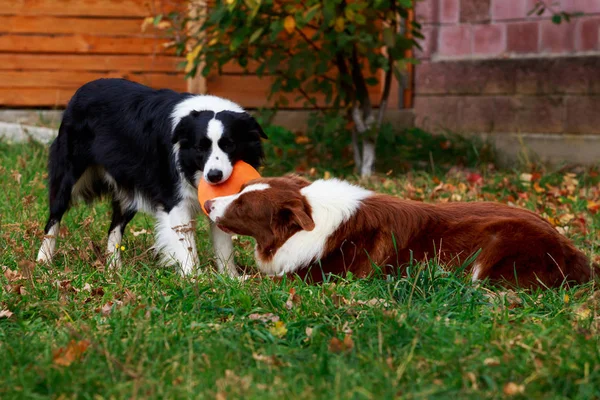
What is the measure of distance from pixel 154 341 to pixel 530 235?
2.10 m

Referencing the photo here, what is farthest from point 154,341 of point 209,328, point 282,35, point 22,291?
point 282,35

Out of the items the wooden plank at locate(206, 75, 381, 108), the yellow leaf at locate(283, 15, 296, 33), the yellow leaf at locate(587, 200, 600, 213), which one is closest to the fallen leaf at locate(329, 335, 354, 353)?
the yellow leaf at locate(587, 200, 600, 213)

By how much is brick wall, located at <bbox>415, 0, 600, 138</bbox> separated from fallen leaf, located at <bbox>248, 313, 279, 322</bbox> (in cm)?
602

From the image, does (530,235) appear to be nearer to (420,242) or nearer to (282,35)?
(420,242)

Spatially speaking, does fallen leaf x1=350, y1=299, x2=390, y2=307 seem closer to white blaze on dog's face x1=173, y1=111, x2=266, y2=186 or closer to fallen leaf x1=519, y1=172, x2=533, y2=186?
white blaze on dog's face x1=173, y1=111, x2=266, y2=186

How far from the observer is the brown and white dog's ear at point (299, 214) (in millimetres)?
4004

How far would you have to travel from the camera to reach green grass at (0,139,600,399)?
2.71m

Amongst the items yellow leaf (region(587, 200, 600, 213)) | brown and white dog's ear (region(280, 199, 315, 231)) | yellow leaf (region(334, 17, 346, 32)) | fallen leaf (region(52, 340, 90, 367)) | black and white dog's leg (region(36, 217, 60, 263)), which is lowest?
yellow leaf (region(587, 200, 600, 213))

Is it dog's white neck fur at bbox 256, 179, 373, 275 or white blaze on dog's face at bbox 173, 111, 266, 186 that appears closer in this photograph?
dog's white neck fur at bbox 256, 179, 373, 275

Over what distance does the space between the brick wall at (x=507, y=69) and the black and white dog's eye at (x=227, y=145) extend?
4813 mm

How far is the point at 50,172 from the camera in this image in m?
5.43

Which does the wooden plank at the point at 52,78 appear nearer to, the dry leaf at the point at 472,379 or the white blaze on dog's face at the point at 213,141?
the white blaze on dog's face at the point at 213,141

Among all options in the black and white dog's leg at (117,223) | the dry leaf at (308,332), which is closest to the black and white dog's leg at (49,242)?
the black and white dog's leg at (117,223)

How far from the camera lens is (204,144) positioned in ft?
15.1
